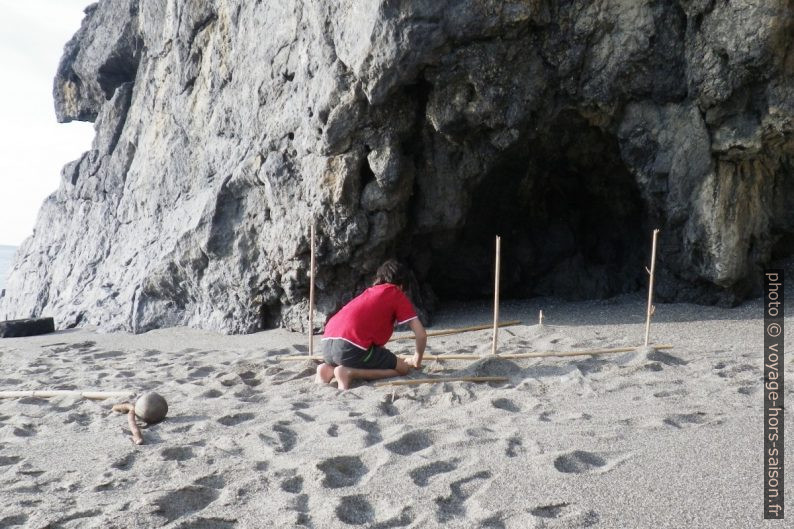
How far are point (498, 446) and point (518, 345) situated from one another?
2.85 meters

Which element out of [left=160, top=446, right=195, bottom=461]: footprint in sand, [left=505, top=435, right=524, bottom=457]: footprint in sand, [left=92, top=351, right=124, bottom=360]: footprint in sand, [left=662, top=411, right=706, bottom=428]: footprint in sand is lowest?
[left=92, top=351, right=124, bottom=360]: footprint in sand

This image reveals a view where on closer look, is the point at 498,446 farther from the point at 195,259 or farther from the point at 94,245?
the point at 94,245

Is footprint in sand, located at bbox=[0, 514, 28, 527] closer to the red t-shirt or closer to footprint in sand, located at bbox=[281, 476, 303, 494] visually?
footprint in sand, located at bbox=[281, 476, 303, 494]

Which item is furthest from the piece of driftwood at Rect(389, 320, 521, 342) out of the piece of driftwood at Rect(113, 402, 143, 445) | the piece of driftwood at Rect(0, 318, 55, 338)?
the piece of driftwood at Rect(0, 318, 55, 338)

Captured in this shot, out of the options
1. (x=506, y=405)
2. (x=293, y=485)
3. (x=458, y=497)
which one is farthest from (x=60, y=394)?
(x=458, y=497)

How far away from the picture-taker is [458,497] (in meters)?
2.96

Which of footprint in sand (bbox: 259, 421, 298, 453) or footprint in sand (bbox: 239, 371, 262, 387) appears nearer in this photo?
footprint in sand (bbox: 259, 421, 298, 453)

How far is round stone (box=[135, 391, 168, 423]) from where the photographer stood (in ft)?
13.3

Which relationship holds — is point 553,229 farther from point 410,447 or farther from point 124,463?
point 124,463

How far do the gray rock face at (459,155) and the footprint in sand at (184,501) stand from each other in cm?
457

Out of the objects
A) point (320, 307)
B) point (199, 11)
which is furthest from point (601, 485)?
point (199, 11)

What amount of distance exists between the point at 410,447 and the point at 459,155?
15.1ft

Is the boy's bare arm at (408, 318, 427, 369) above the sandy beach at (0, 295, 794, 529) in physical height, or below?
above

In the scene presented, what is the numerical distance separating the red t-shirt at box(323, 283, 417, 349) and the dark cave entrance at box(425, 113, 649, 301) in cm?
323
